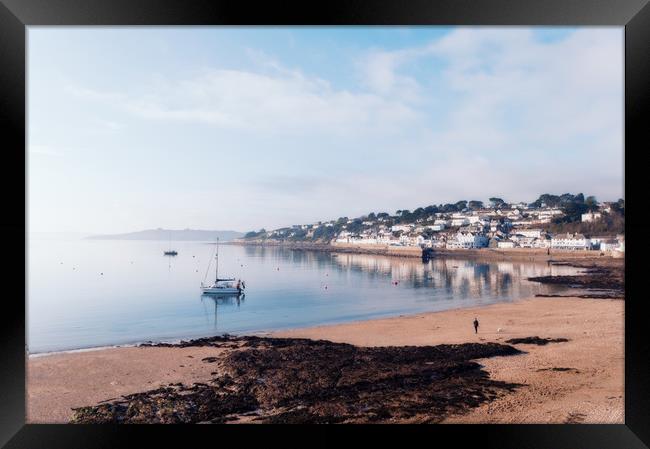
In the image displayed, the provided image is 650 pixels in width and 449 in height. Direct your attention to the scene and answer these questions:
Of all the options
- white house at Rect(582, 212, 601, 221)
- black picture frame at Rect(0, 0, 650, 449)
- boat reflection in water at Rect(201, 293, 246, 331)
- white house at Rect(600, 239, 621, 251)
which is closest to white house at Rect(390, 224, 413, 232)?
white house at Rect(582, 212, 601, 221)

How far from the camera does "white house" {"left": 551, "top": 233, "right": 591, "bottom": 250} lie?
36044 mm

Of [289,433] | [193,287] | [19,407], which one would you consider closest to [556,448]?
[289,433]

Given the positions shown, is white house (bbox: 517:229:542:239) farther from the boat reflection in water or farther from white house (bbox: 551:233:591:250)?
the boat reflection in water

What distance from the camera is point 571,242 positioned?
36.8m

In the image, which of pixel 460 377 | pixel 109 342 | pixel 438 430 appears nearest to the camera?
pixel 438 430

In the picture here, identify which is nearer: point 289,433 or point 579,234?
point 289,433

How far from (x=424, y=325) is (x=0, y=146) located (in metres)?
9.59

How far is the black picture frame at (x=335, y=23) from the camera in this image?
8.22 ft

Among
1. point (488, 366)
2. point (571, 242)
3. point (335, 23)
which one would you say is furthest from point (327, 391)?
point (571, 242)

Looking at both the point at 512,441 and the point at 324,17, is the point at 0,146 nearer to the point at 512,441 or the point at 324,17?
the point at 324,17

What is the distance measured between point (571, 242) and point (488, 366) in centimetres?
3705

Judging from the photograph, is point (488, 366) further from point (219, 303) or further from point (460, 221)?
point (460, 221)

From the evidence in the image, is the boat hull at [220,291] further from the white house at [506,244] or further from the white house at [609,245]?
the white house at [506,244]

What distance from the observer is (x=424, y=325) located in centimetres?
1023
